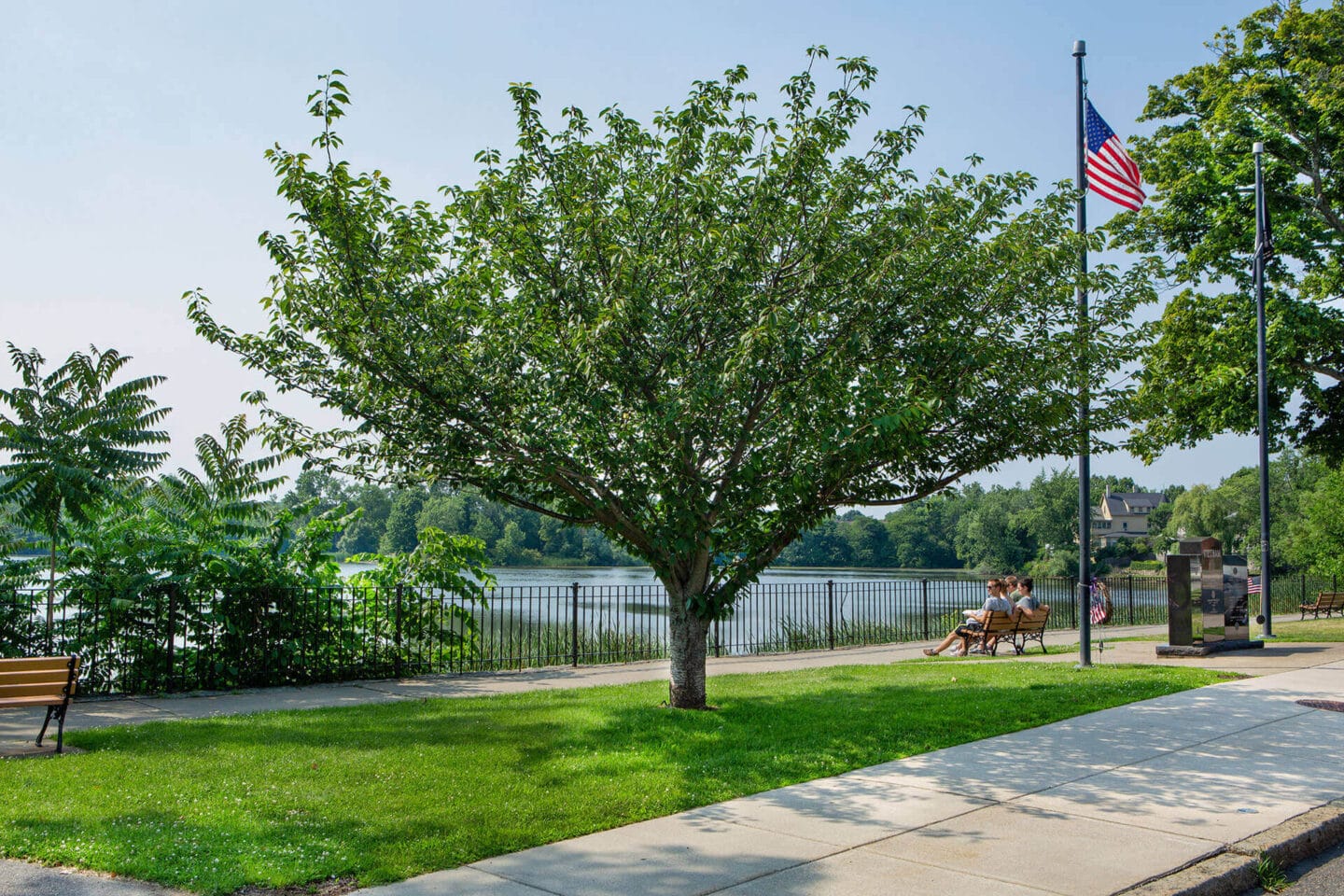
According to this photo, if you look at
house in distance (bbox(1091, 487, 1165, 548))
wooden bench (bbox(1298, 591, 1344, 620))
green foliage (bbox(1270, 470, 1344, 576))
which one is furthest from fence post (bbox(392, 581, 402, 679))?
house in distance (bbox(1091, 487, 1165, 548))

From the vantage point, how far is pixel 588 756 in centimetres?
789

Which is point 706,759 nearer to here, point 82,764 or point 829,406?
point 829,406

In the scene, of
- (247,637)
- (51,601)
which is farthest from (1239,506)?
(51,601)

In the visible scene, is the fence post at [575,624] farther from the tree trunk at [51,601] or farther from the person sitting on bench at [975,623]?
the tree trunk at [51,601]

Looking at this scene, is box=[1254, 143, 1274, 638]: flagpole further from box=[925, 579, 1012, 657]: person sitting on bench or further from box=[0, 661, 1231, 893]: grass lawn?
box=[0, 661, 1231, 893]: grass lawn

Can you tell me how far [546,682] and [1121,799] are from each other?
8.24 metres

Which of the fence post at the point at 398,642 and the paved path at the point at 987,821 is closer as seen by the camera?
the paved path at the point at 987,821

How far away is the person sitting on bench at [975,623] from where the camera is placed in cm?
1789

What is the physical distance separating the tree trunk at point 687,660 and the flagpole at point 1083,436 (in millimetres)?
4684

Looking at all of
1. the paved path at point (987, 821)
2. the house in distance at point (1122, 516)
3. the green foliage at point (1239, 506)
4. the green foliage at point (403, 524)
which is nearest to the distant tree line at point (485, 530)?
the green foliage at point (403, 524)

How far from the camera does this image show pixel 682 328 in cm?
930

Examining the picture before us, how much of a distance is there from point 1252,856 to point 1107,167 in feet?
40.9

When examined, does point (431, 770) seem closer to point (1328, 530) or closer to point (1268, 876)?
point (1268, 876)

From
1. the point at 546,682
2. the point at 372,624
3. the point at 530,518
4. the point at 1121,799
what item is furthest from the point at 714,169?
the point at 530,518
